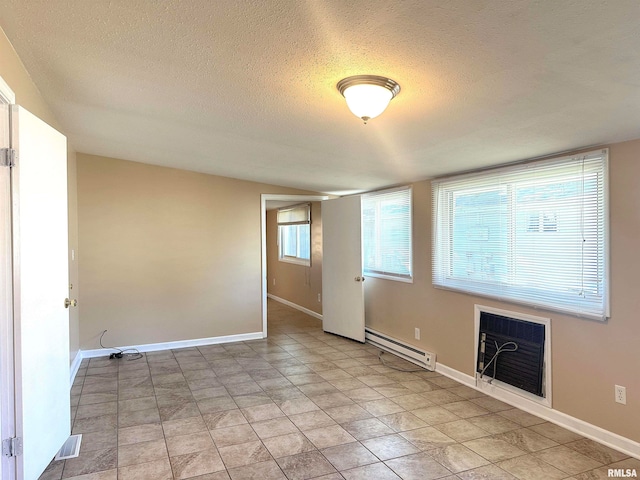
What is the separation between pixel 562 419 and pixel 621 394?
48cm

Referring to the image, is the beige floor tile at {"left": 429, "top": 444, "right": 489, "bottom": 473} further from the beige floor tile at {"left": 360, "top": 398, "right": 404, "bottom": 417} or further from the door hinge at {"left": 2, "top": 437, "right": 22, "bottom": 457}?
the door hinge at {"left": 2, "top": 437, "right": 22, "bottom": 457}

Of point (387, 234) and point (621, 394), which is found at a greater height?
point (387, 234)

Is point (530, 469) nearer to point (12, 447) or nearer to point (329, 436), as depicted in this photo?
point (329, 436)

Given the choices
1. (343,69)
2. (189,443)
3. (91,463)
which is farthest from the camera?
(189,443)

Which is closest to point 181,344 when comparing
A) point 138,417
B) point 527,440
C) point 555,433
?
point 138,417

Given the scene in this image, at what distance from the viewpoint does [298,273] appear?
23.4ft

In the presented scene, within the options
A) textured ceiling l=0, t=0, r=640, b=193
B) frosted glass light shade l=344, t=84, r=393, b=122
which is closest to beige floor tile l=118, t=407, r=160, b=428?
textured ceiling l=0, t=0, r=640, b=193

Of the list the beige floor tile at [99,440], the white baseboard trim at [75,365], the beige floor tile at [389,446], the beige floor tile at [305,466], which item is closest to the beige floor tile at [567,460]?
the beige floor tile at [389,446]

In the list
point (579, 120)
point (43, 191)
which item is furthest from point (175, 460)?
point (579, 120)

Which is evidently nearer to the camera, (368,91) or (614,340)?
(368,91)

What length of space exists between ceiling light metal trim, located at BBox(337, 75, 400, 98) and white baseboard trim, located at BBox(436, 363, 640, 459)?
2553 mm

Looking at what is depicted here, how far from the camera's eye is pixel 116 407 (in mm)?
3156

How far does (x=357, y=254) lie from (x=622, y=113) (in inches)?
131

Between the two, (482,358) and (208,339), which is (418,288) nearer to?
(482,358)
